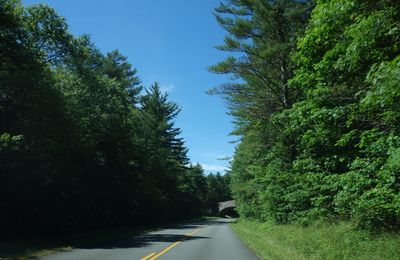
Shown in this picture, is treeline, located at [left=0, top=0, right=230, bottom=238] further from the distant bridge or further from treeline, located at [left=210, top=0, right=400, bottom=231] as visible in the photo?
the distant bridge

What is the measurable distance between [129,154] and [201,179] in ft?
233

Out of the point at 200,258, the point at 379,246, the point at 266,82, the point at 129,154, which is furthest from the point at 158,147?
the point at 379,246

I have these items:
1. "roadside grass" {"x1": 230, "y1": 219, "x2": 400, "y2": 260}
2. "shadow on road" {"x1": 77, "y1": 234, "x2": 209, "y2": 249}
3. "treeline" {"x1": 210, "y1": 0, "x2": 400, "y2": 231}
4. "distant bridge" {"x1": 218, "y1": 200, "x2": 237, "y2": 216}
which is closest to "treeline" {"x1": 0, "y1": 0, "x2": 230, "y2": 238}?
"shadow on road" {"x1": 77, "y1": 234, "x2": 209, "y2": 249}

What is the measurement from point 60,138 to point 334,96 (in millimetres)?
19275

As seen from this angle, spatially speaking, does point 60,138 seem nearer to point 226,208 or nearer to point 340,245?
point 340,245

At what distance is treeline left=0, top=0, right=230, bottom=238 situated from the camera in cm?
2255

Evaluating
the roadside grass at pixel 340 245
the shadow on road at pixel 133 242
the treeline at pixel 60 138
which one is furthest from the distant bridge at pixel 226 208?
the roadside grass at pixel 340 245

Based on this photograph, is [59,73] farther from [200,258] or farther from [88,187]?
[200,258]

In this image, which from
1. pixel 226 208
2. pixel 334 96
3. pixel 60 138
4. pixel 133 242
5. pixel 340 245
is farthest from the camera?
pixel 226 208

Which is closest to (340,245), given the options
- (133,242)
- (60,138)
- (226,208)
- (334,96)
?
(334,96)

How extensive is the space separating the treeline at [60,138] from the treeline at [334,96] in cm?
1061

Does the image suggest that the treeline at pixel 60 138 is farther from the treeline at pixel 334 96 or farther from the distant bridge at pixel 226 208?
the distant bridge at pixel 226 208

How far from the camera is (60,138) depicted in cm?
2592

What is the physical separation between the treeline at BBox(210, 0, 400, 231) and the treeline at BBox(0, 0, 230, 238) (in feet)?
34.8
